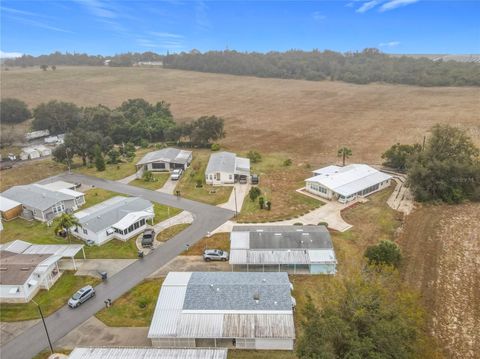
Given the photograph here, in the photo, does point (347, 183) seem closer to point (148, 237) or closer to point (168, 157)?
point (148, 237)

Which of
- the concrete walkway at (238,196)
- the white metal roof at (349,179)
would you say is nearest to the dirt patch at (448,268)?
the white metal roof at (349,179)

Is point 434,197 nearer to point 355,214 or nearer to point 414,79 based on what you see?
point 355,214

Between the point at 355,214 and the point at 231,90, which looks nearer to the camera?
the point at 355,214

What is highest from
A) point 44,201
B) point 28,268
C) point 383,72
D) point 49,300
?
point 383,72

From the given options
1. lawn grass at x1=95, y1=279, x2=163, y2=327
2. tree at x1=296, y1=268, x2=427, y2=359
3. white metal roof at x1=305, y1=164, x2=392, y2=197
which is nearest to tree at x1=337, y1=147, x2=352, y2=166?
white metal roof at x1=305, y1=164, x2=392, y2=197

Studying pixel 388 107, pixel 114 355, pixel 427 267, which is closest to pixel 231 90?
pixel 388 107

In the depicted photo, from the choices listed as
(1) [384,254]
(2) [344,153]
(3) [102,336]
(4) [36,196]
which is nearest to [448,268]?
(1) [384,254]

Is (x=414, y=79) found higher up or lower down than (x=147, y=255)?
higher up
